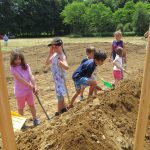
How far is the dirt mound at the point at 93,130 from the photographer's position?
423 centimetres

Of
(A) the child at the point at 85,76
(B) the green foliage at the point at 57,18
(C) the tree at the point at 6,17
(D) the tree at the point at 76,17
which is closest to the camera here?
(A) the child at the point at 85,76

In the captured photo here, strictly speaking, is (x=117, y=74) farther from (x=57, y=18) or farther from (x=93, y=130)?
(x=57, y=18)

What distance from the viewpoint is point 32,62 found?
1945cm

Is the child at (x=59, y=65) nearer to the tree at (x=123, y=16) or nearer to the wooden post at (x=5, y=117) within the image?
the wooden post at (x=5, y=117)

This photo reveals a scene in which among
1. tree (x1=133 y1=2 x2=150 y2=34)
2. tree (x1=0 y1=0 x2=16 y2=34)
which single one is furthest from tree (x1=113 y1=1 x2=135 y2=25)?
tree (x1=0 y1=0 x2=16 y2=34)

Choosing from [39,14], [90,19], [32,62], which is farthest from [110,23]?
[32,62]

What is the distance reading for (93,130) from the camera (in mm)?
4664

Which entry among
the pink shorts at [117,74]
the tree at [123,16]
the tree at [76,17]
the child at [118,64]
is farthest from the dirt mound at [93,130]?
the tree at [123,16]

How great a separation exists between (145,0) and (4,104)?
10459cm

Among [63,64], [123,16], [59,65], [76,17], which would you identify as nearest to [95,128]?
[63,64]

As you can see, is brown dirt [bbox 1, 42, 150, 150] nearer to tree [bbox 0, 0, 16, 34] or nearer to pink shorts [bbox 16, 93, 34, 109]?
pink shorts [bbox 16, 93, 34, 109]

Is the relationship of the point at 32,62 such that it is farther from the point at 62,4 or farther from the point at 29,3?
the point at 62,4

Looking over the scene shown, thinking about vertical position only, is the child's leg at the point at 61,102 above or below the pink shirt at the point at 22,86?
below

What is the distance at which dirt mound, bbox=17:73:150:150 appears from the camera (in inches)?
167
